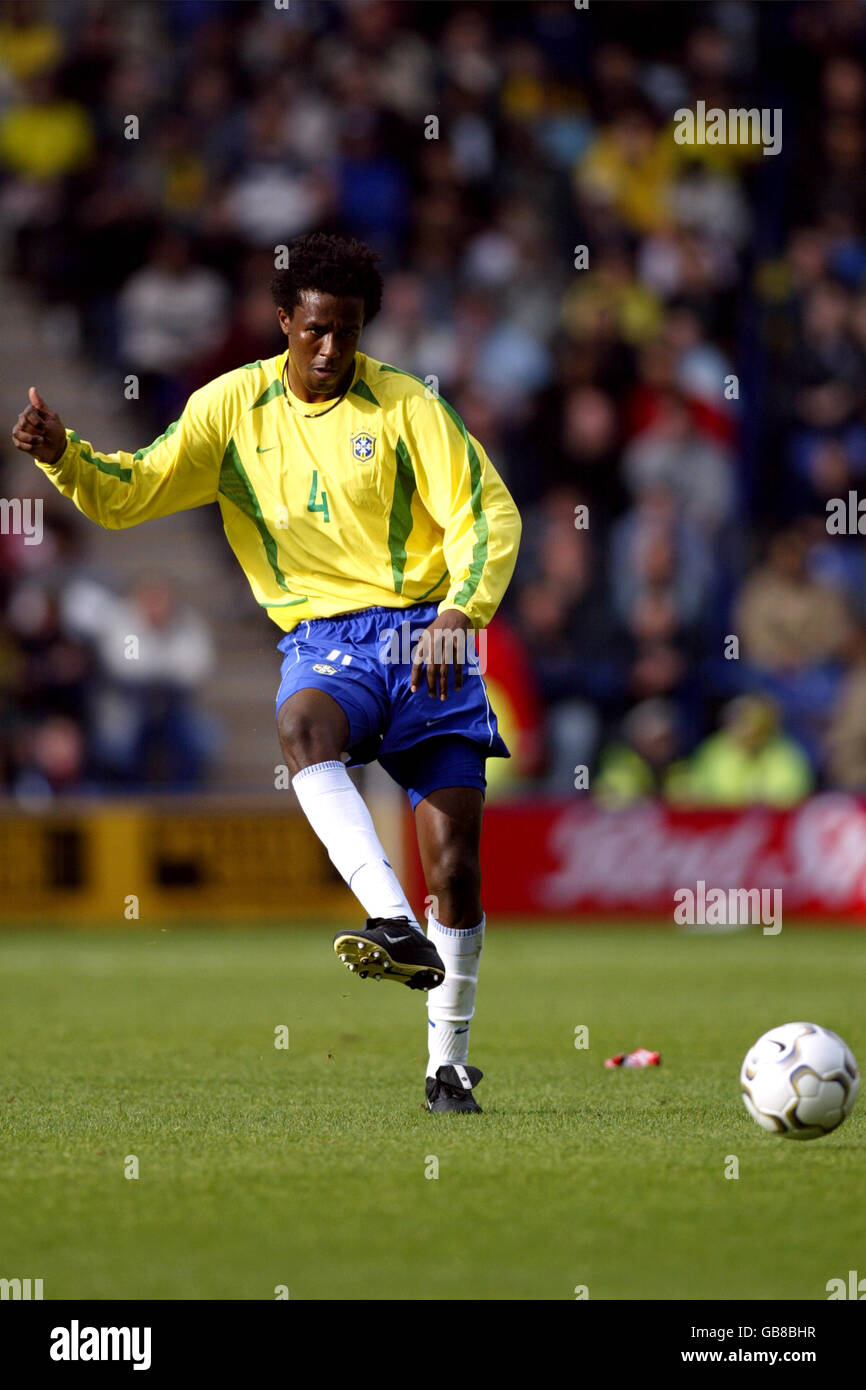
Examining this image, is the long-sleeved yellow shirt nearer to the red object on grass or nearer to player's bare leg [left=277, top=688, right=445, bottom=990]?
player's bare leg [left=277, top=688, right=445, bottom=990]

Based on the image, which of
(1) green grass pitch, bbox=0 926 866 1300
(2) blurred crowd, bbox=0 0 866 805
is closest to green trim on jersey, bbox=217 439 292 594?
(1) green grass pitch, bbox=0 926 866 1300

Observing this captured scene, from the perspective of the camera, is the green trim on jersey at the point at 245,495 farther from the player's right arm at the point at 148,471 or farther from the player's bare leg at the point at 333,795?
the player's bare leg at the point at 333,795

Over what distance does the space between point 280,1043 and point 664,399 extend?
9.13 m

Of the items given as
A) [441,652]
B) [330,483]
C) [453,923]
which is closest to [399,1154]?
[453,923]

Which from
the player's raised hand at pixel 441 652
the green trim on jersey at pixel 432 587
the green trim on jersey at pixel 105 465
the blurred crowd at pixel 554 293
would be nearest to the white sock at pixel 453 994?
the player's raised hand at pixel 441 652

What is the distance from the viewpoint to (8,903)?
14.4m

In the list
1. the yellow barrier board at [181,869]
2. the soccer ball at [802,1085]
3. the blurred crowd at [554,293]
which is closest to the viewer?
the soccer ball at [802,1085]

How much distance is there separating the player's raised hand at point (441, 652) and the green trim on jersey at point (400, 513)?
0.38 m

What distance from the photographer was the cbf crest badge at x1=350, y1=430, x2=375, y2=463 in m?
6.40

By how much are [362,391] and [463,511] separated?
0.53 meters

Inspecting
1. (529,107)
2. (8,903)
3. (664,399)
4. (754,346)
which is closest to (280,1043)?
(8,903)

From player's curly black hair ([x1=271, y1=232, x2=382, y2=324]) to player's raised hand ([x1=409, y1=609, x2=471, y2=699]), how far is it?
1.03 metres

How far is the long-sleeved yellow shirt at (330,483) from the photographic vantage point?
6.37m

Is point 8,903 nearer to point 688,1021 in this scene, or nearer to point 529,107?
point 688,1021
